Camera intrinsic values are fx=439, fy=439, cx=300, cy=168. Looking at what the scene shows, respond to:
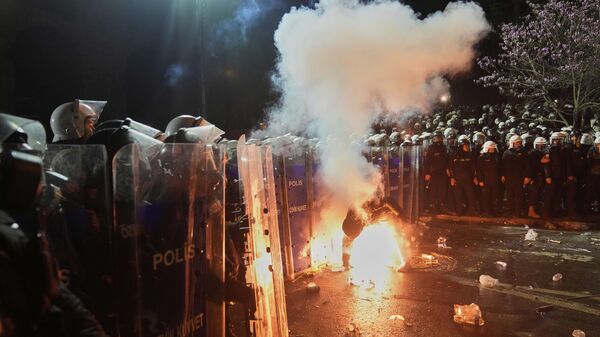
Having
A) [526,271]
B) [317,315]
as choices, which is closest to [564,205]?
[526,271]

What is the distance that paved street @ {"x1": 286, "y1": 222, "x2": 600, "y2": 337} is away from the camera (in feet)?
16.4

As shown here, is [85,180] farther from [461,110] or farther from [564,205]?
[461,110]

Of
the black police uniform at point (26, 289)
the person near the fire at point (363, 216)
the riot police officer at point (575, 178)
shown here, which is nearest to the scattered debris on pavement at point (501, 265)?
the person near the fire at point (363, 216)

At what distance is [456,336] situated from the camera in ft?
15.7

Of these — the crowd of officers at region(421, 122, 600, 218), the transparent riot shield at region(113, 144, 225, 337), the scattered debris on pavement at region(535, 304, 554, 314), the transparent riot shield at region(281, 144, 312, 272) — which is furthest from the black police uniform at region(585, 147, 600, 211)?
the transparent riot shield at region(113, 144, 225, 337)

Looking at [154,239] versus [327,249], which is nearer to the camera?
[154,239]

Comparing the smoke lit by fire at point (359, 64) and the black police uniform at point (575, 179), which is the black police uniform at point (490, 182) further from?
the smoke lit by fire at point (359, 64)

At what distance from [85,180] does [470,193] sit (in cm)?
1037

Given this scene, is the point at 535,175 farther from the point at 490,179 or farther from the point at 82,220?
the point at 82,220

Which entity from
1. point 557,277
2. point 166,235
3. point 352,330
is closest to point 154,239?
point 166,235

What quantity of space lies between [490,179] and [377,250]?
539 centimetres

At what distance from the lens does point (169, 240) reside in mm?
3240

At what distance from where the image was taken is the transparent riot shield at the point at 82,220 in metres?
2.72

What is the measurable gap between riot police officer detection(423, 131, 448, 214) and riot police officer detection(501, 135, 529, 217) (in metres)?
1.51
